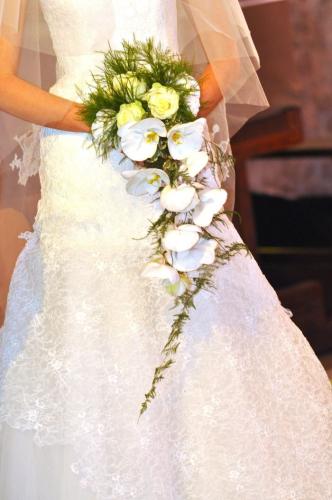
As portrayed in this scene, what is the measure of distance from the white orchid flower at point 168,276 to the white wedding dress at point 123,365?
0.14 metres

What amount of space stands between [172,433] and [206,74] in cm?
93

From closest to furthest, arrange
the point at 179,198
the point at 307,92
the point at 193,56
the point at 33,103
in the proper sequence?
1. the point at 179,198
2. the point at 33,103
3. the point at 193,56
4. the point at 307,92

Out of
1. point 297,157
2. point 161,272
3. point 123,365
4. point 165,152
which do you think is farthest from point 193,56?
point 297,157

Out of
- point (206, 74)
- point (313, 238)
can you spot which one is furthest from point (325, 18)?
point (206, 74)

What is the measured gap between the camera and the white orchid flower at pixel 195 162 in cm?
228

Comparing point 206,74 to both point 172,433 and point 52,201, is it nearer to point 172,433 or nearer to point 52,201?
point 52,201

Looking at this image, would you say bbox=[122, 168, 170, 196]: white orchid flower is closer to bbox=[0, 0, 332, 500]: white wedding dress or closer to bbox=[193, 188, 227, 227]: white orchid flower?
bbox=[193, 188, 227, 227]: white orchid flower

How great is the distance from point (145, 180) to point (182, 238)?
0.53ft

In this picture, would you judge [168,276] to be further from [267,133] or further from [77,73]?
[267,133]

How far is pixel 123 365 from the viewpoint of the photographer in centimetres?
238

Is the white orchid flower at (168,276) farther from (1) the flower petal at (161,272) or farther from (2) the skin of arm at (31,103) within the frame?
(2) the skin of arm at (31,103)

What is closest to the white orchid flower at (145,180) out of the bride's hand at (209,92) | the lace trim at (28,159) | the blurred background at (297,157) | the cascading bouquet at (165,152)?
the cascading bouquet at (165,152)

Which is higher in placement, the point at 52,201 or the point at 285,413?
the point at 52,201

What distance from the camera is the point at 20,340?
246 cm
